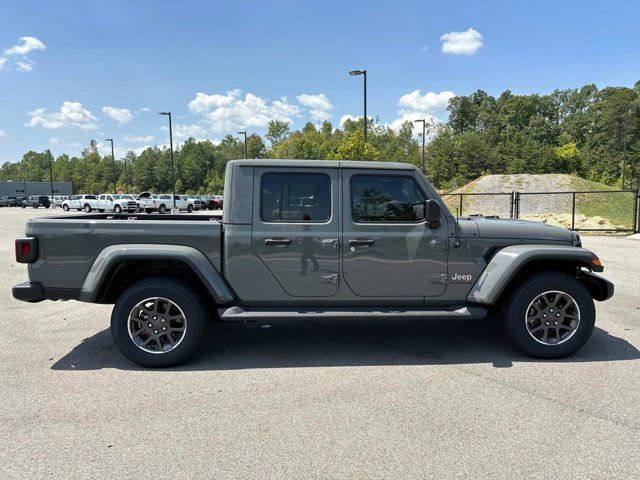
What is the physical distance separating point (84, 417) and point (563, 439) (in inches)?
134

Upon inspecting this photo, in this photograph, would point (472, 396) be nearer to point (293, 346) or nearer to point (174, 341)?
point (293, 346)

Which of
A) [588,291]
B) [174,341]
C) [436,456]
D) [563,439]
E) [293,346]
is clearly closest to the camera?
[436,456]

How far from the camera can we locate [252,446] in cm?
291

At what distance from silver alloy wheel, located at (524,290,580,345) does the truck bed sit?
10.4ft

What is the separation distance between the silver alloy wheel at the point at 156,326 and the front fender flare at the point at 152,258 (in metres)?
0.40

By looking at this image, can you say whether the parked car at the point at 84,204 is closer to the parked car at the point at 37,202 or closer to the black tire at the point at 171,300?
the parked car at the point at 37,202

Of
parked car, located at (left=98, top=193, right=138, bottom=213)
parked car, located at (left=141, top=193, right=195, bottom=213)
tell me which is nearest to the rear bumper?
parked car, located at (left=98, top=193, right=138, bottom=213)

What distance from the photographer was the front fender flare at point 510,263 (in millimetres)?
4227

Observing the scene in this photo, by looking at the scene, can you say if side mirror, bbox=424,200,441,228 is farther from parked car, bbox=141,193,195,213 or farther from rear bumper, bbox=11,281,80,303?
parked car, bbox=141,193,195,213

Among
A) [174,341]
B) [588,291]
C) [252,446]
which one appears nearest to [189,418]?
[252,446]

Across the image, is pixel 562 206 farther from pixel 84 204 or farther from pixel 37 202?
pixel 37 202

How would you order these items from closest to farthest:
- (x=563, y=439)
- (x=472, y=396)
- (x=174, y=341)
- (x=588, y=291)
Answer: (x=563, y=439) → (x=472, y=396) → (x=174, y=341) → (x=588, y=291)

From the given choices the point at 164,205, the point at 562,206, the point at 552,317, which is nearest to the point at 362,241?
the point at 552,317

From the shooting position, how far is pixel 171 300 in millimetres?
4176
